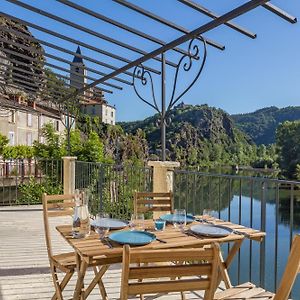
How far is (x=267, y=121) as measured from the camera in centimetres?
Answer: 4328

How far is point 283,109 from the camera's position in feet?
138

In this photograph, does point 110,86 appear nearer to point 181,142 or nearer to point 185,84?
point 185,84

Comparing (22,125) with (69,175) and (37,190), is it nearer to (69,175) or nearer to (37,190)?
(37,190)

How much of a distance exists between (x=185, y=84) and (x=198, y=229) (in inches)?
80.1

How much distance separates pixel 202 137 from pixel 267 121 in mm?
9543

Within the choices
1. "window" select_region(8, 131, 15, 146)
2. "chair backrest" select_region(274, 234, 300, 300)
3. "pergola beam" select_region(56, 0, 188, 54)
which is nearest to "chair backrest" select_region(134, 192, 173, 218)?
"pergola beam" select_region(56, 0, 188, 54)

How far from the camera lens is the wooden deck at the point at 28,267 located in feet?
10.6

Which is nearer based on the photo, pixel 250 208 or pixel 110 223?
pixel 110 223

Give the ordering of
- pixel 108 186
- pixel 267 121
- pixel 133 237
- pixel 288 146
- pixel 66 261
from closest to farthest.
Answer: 1. pixel 133 237
2. pixel 66 261
3. pixel 108 186
4. pixel 288 146
5. pixel 267 121

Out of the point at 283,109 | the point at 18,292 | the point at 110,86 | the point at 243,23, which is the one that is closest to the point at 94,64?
the point at 110,86

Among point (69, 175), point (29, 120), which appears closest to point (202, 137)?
point (29, 120)

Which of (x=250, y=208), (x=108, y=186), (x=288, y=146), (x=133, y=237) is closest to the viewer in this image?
(x=133, y=237)

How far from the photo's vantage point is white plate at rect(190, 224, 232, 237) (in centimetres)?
236

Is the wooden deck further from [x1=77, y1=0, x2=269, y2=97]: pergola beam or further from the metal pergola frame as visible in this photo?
[x1=77, y1=0, x2=269, y2=97]: pergola beam
